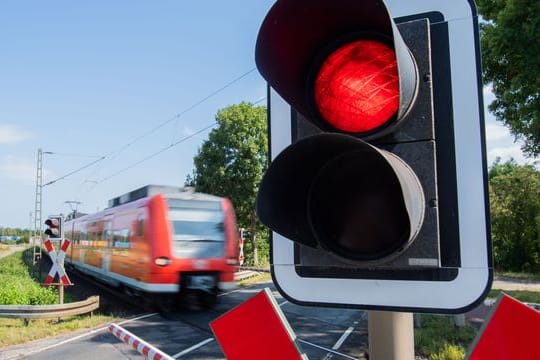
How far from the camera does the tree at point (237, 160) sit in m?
30.0

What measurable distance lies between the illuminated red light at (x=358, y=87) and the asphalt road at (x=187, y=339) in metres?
6.94

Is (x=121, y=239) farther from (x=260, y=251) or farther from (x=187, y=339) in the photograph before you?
(x=260, y=251)

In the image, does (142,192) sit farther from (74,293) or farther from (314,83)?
(314,83)

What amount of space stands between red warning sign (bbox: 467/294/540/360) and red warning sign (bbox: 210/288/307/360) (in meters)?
0.49

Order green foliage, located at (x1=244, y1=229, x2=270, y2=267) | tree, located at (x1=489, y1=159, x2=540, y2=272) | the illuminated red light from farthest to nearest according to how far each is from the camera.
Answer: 1. green foliage, located at (x1=244, y1=229, x2=270, y2=267)
2. tree, located at (x1=489, y1=159, x2=540, y2=272)
3. the illuminated red light

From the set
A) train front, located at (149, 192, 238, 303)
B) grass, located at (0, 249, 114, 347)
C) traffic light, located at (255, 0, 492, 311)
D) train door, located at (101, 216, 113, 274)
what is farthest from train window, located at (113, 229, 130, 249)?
traffic light, located at (255, 0, 492, 311)

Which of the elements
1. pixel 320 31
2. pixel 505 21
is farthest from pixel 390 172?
pixel 505 21

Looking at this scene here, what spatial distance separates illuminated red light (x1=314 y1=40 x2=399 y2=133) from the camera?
1.26 metres

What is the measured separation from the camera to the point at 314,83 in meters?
1.39

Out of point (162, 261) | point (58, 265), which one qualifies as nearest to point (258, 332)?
point (162, 261)

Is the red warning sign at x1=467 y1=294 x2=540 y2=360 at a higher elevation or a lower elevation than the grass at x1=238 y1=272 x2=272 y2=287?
higher

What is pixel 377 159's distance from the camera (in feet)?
3.98

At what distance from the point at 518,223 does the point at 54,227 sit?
27.6 meters

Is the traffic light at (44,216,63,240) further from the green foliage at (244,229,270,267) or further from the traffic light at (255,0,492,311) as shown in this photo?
the green foliage at (244,229,270,267)
